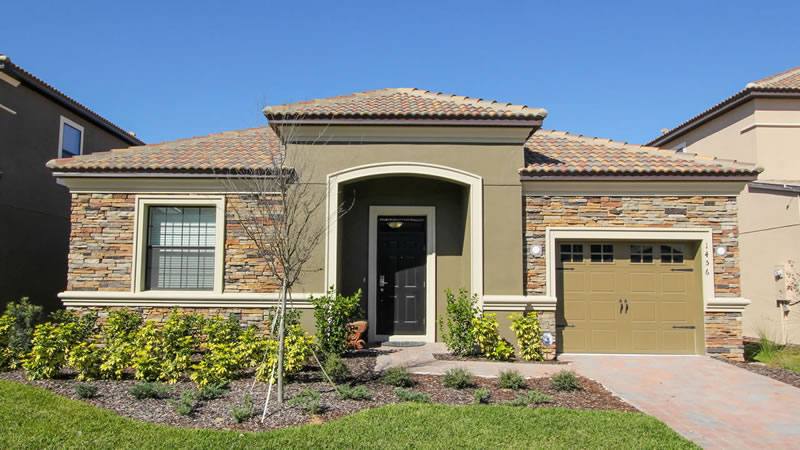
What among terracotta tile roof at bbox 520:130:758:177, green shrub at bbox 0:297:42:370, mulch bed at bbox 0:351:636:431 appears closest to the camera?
mulch bed at bbox 0:351:636:431

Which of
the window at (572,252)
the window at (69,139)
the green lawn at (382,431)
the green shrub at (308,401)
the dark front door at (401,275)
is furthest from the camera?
the window at (69,139)

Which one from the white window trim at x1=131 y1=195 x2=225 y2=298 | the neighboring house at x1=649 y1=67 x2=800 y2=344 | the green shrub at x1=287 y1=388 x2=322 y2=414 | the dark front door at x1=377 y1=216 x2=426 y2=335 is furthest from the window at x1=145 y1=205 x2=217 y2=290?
the neighboring house at x1=649 y1=67 x2=800 y2=344

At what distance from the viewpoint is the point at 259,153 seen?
12539mm

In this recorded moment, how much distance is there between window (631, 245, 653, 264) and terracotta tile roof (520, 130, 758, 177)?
5.09ft

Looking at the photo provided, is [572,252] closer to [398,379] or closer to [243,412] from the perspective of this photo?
[398,379]

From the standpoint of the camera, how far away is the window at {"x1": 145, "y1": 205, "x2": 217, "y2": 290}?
11.7 metres

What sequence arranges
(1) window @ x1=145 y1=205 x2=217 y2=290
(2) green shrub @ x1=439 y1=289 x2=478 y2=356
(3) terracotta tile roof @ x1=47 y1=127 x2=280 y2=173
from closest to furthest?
(2) green shrub @ x1=439 y1=289 x2=478 y2=356 → (3) terracotta tile roof @ x1=47 y1=127 x2=280 y2=173 → (1) window @ x1=145 y1=205 x2=217 y2=290

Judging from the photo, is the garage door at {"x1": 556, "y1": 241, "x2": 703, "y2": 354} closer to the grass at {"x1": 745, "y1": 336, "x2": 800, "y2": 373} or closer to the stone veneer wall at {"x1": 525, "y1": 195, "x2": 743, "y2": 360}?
the stone veneer wall at {"x1": 525, "y1": 195, "x2": 743, "y2": 360}

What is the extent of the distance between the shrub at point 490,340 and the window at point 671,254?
13.0 feet

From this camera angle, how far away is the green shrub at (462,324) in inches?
414

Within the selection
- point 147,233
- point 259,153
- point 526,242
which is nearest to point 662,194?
point 526,242

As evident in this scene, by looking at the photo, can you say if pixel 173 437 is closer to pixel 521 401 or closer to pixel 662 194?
pixel 521 401

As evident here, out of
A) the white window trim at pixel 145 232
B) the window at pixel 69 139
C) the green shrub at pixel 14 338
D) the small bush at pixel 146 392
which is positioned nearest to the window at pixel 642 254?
the white window trim at pixel 145 232

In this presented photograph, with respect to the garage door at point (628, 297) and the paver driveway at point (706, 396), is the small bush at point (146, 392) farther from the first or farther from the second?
the garage door at point (628, 297)
